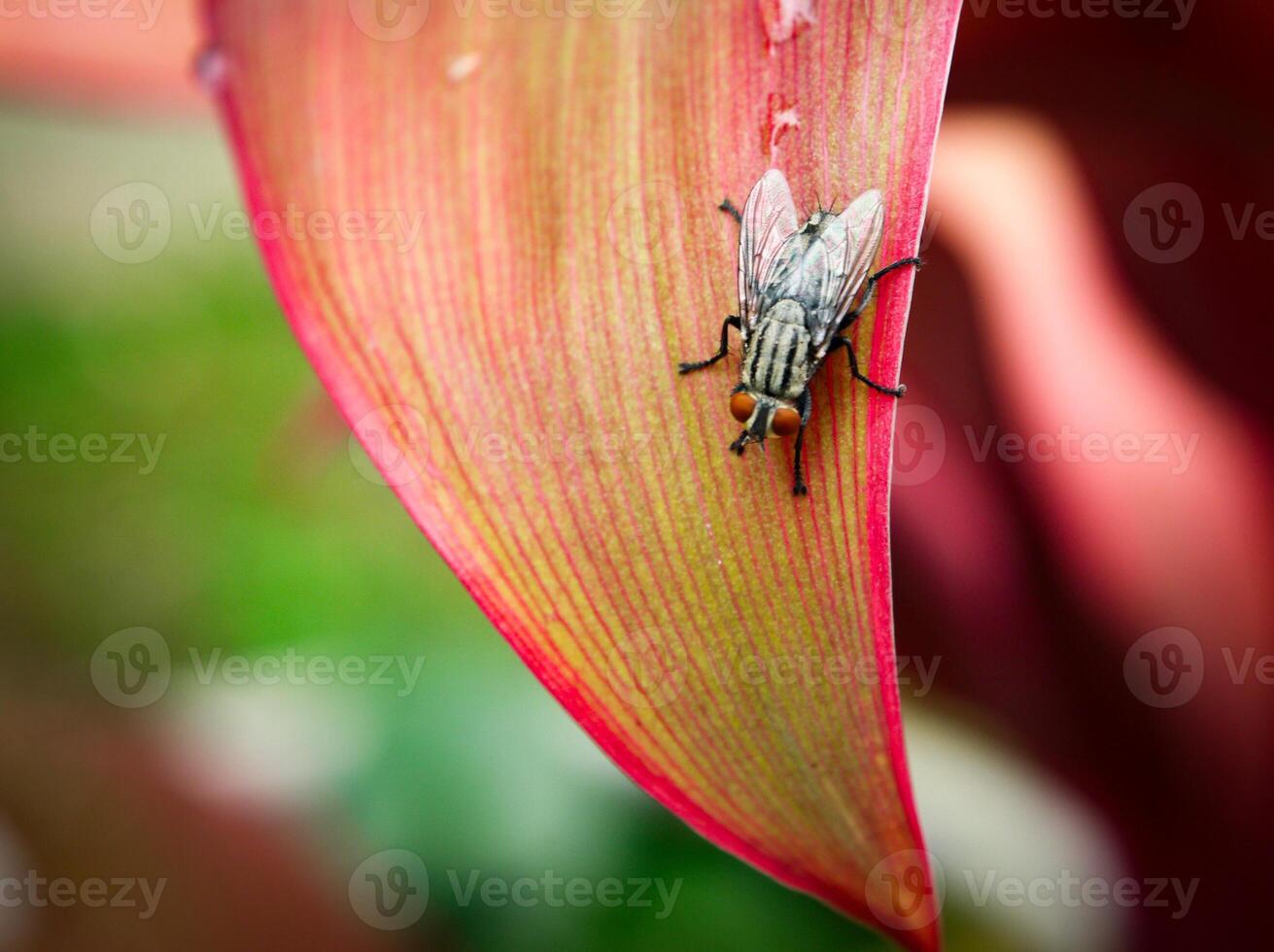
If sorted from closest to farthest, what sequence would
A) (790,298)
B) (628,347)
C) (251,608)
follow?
(628,347), (790,298), (251,608)

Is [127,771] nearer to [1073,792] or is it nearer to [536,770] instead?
[536,770]

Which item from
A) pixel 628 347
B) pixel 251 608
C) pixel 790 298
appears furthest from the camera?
pixel 251 608

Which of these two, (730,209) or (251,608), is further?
(251,608)

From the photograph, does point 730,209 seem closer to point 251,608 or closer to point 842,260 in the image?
point 842,260

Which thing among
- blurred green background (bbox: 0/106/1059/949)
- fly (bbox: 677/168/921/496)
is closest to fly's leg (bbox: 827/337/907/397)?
fly (bbox: 677/168/921/496)

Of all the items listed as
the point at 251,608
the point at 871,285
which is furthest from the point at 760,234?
the point at 251,608

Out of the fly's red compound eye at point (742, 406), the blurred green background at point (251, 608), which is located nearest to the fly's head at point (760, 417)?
the fly's red compound eye at point (742, 406)

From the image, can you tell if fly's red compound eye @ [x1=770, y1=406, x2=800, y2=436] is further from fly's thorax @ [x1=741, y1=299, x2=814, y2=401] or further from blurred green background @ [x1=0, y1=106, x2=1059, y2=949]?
blurred green background @ [x1=0, y1=106, x2=1059, y2=949]
